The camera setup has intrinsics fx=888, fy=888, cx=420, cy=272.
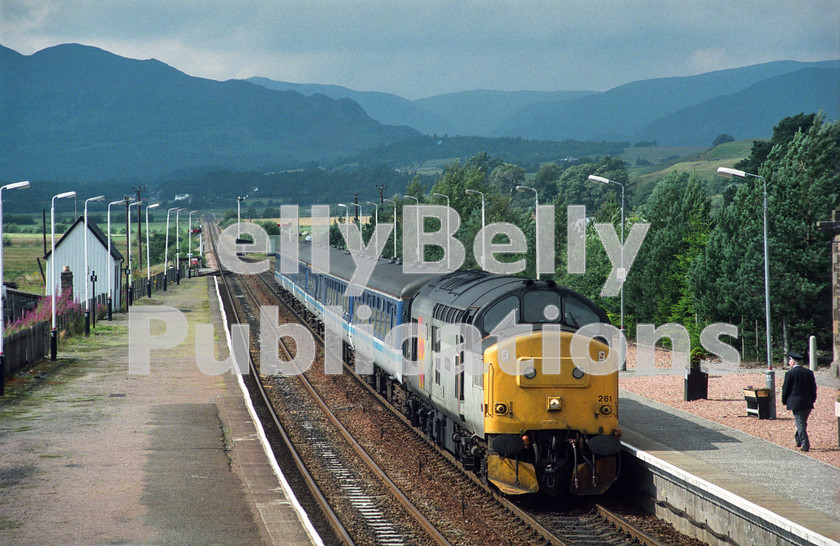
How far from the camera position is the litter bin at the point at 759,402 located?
69.4ft

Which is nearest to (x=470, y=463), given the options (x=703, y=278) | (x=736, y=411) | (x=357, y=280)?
(x=736, y=411)

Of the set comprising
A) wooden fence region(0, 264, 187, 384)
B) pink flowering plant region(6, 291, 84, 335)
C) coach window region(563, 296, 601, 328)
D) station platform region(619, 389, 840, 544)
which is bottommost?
station platform region(619, 389, 840, 544)

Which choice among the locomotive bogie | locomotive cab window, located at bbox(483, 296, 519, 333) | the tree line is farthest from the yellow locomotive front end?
the tree line

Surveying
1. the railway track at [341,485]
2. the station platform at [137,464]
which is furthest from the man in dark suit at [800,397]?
the station platform at [137,464]

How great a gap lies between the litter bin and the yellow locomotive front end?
23.4ft

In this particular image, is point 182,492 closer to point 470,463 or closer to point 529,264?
point 470,463

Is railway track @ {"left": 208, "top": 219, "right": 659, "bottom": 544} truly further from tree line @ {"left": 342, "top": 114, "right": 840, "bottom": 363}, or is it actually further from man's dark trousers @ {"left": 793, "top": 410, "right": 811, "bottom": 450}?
tree line @ {"left": 342, "top": 114, "right": 840, "bottom": 363}

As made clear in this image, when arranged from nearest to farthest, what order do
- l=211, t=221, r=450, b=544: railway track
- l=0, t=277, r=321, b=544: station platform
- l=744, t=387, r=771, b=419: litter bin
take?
1. l=0, t=277, r=321, b=544: station platform
2. l=211, t=221, r=450, b=544: railway track
3. l=744, t=387, r=771, b=419: litter bin

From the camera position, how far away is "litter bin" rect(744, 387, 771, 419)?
21.2 metres

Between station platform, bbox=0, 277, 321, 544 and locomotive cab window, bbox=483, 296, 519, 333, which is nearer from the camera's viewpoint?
station platform, bbox=0, 277, 321, 544

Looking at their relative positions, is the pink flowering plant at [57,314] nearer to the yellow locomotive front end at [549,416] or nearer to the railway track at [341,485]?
the railway track at [341,485]

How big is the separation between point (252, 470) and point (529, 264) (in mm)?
36781

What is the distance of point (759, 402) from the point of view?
69.6 ft

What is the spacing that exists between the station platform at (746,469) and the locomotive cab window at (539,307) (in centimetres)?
308
